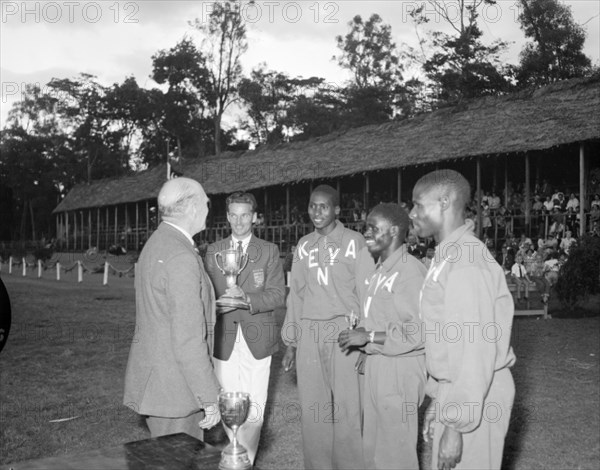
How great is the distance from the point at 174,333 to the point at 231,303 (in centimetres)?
100

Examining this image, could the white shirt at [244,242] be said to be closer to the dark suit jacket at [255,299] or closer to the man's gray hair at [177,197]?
the dark suit jacket at [255,299]


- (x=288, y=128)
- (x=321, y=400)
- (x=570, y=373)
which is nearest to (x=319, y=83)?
(x=288, y=128)

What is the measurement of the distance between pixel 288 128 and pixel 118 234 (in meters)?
18.2

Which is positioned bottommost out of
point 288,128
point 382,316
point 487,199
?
point 382,316

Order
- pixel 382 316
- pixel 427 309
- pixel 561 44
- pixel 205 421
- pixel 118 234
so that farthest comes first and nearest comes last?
pixel 118 234 → pixel 561 44 → pixel 382 316 → pixel 205 421 → pixel 427 309

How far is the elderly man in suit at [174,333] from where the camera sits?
3.25 m

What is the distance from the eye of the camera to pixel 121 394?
7340 millimetres

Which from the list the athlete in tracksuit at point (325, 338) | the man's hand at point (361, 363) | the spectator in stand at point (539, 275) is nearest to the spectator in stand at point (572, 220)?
the spectator in stand at point (539, 275)

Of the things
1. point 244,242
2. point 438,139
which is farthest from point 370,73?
point 244,242

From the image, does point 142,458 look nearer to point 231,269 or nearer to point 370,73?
point 231,269

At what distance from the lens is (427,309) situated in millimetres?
2955

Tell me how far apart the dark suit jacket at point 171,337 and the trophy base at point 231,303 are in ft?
2.51

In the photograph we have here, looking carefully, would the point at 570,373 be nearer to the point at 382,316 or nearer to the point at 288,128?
Result: the point at 382,316

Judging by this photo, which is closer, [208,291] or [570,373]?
[208,291]
